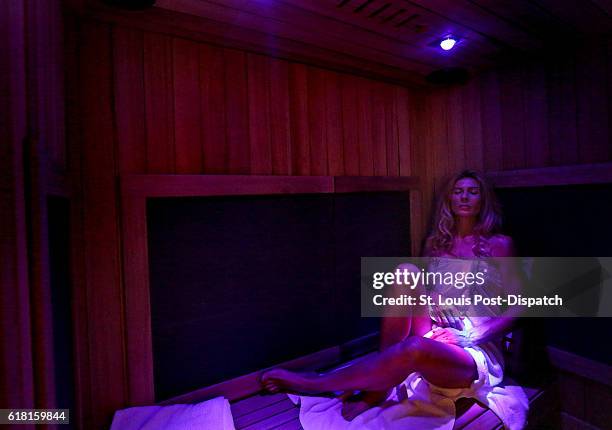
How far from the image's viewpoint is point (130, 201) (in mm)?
1666

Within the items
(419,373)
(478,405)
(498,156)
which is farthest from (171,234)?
(498,156)

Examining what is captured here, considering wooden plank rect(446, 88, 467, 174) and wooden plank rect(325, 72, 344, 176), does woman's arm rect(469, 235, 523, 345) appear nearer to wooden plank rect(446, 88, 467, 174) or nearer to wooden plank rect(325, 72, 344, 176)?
wooden plank rect(446, 88, 467, 174)

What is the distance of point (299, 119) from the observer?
2217mm

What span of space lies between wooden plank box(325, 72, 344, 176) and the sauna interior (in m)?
0.01

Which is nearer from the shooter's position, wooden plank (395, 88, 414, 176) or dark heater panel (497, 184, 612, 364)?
dark heater panel (497, 184, 612, 364)

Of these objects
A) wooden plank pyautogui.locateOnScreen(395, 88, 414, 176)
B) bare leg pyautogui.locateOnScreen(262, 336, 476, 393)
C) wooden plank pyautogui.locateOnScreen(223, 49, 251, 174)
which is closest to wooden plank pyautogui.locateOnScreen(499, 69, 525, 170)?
wooden plank pyautogui.locateOnScreen(395, 88, 414, 176)

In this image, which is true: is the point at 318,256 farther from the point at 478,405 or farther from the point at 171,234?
the point at 478,405

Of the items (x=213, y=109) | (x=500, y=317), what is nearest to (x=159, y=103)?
(x=213, y=109)

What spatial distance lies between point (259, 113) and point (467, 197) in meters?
1.48

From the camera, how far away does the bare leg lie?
1.71 meters

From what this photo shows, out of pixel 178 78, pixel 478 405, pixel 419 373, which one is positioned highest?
pixel 178 78

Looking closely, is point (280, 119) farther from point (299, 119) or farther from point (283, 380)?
point (283, 380)

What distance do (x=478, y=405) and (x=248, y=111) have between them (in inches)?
78.9

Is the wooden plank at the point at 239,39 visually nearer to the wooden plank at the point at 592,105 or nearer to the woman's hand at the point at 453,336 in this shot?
the wooden plank at the point at 592,105
